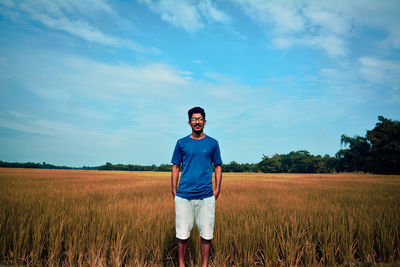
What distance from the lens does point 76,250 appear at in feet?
11.0

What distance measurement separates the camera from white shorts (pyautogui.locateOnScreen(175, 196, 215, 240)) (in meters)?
2.68

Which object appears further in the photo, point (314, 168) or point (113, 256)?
point (314, 168)

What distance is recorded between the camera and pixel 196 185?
2.72m

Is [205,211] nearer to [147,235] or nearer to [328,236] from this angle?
[147,235]

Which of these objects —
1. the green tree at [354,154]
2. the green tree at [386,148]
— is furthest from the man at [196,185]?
the green tree at [354,154]

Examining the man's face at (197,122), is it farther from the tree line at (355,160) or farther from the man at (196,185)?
the tree line at (355,160)

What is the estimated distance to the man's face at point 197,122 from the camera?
2811mm

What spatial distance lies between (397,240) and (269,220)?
2141mm

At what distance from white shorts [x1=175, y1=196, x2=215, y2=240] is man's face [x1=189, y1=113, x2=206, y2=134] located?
0.85m

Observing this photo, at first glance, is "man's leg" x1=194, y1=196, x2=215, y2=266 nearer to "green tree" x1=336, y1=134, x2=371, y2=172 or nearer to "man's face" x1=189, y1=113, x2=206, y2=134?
"man's face" x1=189, y1=113, x2=206, y2=134

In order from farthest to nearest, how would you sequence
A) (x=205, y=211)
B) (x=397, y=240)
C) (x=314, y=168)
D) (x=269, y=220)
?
(x=314, y=168)
(x=269, y=220)
(x=397, y=240)
(x=205, y=211)

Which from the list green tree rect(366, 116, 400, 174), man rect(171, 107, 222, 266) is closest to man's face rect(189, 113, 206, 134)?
man rect(171, 107, 222, 266)

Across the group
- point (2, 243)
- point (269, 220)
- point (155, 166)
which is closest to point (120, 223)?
point (2, 243)

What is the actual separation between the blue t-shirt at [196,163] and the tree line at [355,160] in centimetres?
5078
